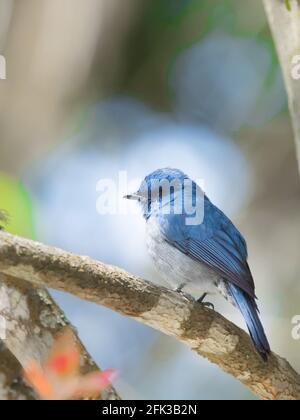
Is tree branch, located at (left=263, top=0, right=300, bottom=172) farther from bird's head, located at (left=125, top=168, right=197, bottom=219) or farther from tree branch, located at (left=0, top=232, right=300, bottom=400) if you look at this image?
tree branch, located at (left=0, top=232, right=300, bottom=400)

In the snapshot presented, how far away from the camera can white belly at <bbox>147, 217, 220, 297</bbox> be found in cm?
469

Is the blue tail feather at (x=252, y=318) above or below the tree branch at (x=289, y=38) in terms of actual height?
below

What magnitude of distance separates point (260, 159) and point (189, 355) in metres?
2.09

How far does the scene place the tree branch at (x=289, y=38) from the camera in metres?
4.33

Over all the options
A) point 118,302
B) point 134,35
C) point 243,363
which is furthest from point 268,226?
point 118,302

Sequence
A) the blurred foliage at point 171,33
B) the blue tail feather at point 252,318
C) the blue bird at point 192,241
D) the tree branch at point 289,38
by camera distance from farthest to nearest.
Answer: the blurred foliage at point 171,33 < the blue bird at point 192,241 < the tree branch at point 289,38 < the blue tail feather at point 252,318

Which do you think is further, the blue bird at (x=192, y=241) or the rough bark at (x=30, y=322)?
the blue bird at (x=192, y=241)

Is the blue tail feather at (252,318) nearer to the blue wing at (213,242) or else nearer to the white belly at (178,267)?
the blue wing at (213,242)

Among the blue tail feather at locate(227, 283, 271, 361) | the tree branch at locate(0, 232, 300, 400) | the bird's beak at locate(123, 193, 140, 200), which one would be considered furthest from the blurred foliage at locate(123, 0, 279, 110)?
the tree branch at locate(0, 232, 300, 400)

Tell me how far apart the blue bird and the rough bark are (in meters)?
1.21

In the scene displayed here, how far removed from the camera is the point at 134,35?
26.8 feet

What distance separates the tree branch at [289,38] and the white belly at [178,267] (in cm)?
102

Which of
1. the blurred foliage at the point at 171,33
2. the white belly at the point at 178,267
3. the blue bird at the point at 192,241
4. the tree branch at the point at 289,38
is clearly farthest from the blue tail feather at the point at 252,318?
the blurred foliage at the point at 171,33
